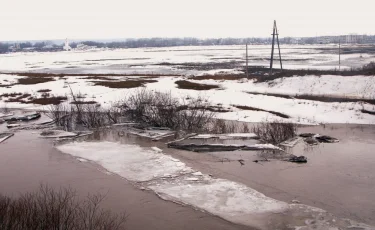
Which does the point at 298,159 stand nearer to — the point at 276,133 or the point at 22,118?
the point at 276,133

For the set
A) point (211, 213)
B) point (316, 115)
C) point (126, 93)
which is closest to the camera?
point (211, 213)

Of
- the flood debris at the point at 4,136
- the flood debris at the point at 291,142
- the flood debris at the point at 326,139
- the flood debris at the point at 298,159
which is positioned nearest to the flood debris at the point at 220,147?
the flood debris at the point at 291,142

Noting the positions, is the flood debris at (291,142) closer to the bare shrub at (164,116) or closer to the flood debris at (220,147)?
the flood debris at (220,147)

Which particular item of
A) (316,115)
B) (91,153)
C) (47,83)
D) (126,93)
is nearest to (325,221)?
(91,153)

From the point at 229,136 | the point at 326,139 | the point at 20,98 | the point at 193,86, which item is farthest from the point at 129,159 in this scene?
the point at 20,98

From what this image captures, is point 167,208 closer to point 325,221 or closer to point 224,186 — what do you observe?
point 224,186

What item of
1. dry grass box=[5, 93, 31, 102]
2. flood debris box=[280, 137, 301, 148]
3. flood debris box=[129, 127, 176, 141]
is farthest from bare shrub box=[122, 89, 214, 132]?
dry grass box=[5, 93, 31, 102]
